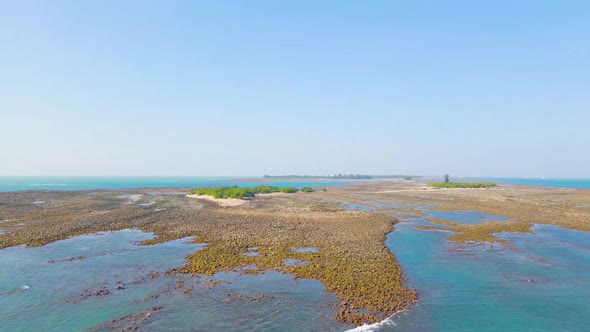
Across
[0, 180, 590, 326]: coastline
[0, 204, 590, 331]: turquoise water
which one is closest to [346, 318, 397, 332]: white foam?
[0, 204, 590, 331]: turquoise water

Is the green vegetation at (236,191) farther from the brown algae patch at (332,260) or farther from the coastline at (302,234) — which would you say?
the brown algae patch at (332,260)

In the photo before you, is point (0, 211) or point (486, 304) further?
point (0, 211)

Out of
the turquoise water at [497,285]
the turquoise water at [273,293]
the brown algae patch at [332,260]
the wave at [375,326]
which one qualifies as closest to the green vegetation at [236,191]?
the brown algae patch at [332,260]

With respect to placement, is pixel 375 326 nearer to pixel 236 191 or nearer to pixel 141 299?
pixel 141 299

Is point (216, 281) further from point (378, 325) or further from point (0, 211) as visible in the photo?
point (0, 211)

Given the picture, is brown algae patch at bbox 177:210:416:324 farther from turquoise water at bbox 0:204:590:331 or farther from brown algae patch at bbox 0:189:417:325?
turquoise water at bbox 0:204:590:331

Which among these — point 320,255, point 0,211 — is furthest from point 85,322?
point 0,211
